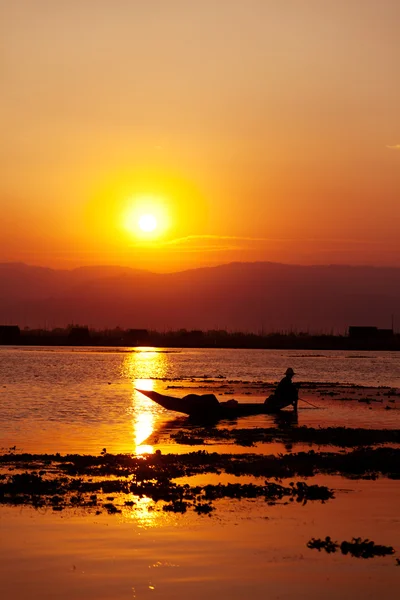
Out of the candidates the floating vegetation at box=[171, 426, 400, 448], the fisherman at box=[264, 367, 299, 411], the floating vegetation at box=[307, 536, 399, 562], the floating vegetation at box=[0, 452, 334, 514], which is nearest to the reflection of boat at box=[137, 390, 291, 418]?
the fisherman at box=[264, 367, 299, 411]

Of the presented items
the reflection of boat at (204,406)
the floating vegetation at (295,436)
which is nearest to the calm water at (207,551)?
the floating vegetation at (295,436)

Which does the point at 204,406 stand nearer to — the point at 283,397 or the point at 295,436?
the point at 283,397

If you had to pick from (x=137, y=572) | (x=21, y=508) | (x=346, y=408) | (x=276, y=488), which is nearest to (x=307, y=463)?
(x=276, y=488)

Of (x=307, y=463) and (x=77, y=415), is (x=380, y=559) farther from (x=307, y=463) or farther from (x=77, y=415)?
(x=77, y=415)

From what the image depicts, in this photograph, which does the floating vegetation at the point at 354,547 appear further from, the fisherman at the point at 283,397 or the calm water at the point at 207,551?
the fisherman at the point at 283,397

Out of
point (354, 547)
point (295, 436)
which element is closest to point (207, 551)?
point (354, 547)

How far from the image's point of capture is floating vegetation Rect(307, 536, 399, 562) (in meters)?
15.1

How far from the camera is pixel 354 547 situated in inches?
605

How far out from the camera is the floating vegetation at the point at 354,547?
49.5ft

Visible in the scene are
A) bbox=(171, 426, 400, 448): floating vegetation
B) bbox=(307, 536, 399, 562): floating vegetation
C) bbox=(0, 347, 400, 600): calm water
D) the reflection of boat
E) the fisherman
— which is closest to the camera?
bbox=(0, 347, 400, 600): calm water

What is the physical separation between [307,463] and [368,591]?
12.0 m

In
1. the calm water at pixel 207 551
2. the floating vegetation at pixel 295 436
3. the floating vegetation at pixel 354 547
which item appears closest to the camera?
the calm water at pixel 207 551

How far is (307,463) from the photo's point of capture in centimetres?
2505

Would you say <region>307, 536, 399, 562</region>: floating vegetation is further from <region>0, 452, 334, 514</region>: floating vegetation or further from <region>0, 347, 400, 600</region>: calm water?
<region>0, 452, 334, 514</region>: floating vegetation
